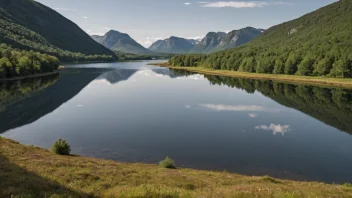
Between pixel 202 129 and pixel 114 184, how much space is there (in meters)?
44.1

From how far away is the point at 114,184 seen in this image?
80.0 ft

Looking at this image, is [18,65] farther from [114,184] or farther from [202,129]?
[114,184]

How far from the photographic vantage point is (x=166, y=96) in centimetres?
12031

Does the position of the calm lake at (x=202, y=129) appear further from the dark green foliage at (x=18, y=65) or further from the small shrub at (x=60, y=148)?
Answer: the dark green foliage at (x=18, y=65)

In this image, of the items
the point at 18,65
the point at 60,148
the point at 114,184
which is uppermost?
the point at 18,65

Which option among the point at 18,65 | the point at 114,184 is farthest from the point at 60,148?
the point at 18,65

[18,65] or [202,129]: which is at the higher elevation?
[18,65]

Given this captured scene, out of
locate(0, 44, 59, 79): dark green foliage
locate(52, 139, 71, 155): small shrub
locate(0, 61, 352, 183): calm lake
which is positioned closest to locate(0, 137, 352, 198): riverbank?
locate(52, 139, 71, 155): small shrub

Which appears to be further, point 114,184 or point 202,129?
point 202,129

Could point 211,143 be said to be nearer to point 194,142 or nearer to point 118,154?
point 194,142

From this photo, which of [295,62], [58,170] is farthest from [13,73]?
[295,62]

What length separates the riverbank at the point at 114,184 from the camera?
17250 millimetres

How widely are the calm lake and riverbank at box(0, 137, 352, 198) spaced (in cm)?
1434

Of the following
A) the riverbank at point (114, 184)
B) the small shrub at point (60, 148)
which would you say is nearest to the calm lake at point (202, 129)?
the small shrub at point (60, 148)
